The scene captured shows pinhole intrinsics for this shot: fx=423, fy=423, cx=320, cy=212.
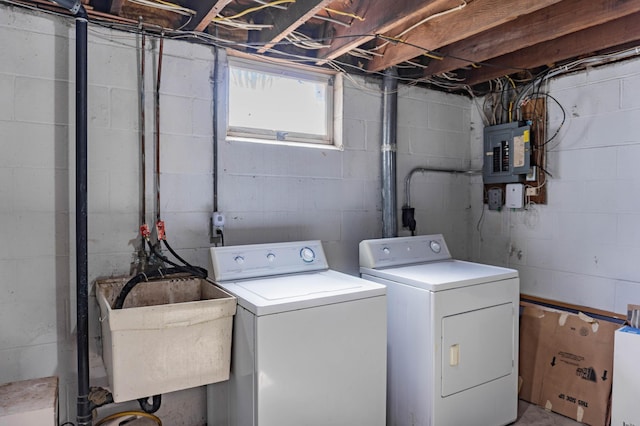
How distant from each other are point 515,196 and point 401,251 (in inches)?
39.4

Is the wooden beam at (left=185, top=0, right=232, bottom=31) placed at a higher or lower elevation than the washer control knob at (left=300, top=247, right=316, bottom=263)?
higher

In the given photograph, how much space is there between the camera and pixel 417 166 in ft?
9.97

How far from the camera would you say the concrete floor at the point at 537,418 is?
8.04ft

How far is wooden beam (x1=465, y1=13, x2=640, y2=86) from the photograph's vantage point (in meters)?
2.17

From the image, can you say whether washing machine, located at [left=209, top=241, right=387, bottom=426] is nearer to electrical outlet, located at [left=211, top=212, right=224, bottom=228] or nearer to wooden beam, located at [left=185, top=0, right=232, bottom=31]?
electrical outlet, located at [left=211, top=212, right=224, bottom=228]

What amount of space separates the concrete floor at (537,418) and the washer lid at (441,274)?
34.9 inches

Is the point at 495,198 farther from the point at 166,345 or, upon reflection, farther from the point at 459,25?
the point at 166,345

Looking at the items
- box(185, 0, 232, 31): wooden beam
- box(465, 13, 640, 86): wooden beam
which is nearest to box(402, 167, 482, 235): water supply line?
box(465, 13, 640, 86): wooden beam

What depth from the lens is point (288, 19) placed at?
2.00 metres

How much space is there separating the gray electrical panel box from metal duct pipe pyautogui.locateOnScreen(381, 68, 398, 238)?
0.78 m

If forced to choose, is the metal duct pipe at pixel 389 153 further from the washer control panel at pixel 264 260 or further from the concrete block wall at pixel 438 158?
the washer control panel at pixel 264 260

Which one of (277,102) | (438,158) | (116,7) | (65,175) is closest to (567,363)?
(438,158)

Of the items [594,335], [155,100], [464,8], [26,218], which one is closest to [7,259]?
[26,218]

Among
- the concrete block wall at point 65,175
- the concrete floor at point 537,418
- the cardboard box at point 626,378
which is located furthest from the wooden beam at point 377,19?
Answer: the concrete floor at point 537,418
